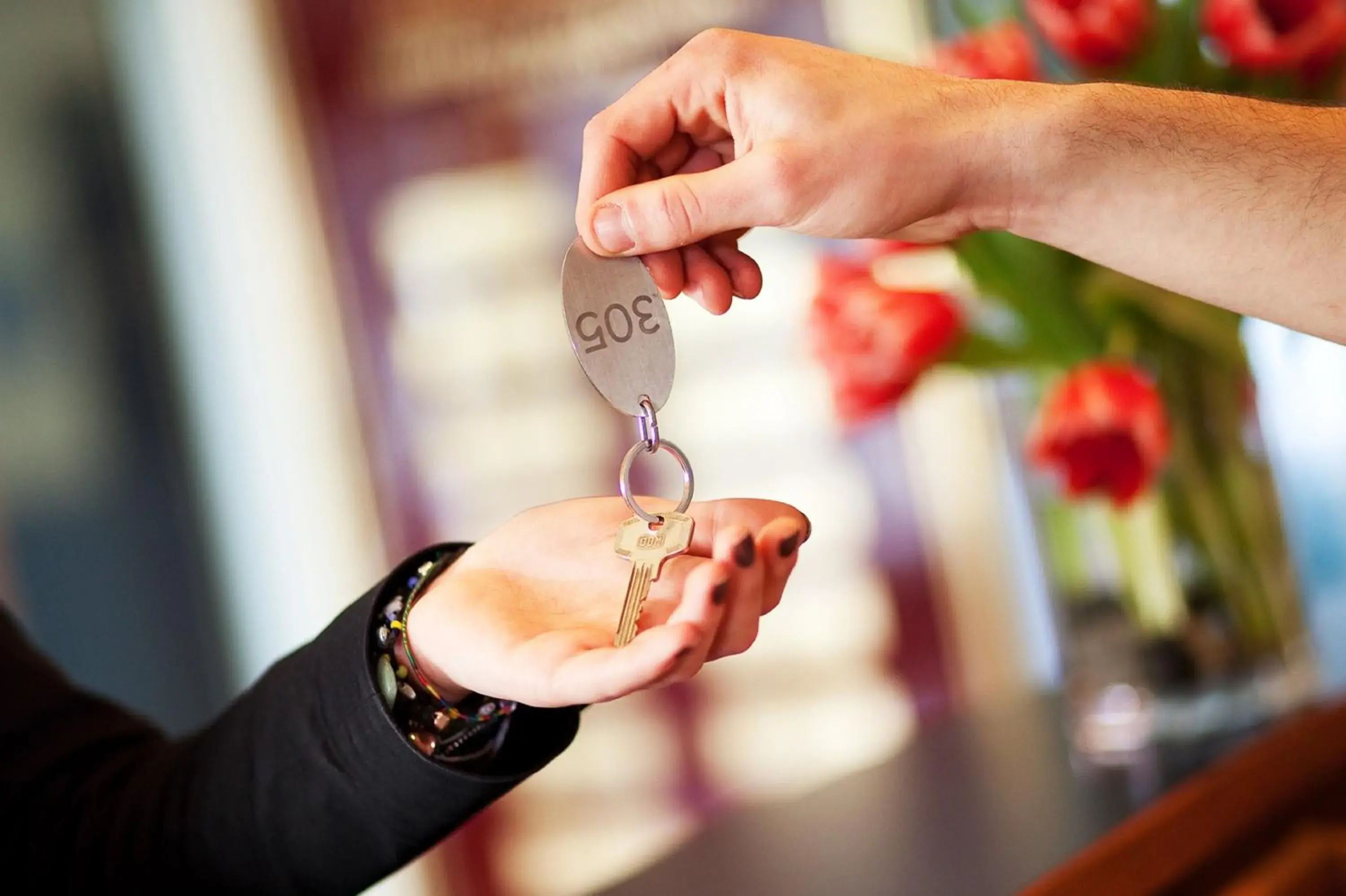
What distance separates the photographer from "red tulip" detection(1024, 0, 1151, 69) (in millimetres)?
1258

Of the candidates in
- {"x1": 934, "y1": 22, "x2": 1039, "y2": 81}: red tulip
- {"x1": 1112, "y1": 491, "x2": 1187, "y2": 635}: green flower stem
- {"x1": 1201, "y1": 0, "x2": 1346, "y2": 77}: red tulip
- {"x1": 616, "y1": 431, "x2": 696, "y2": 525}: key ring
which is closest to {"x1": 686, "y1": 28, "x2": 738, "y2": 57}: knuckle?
{"x1": 616, "y1": 431, "x2": 696, "y2": 525}: key ring

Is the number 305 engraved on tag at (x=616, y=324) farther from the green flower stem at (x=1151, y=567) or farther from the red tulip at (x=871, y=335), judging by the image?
the green flower stem at (x=1151, y=567)

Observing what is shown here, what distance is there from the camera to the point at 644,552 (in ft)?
2.53

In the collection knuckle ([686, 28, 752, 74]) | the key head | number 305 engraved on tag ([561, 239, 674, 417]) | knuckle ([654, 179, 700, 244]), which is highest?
knuckle ([686, 28, 752, 74])

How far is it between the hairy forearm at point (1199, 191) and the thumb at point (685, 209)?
17cm

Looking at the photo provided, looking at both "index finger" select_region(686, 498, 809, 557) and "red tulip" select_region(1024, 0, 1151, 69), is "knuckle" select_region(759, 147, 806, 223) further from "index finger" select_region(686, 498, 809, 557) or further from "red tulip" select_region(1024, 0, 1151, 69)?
"red tulip" select_region(1024, 0, 1151, 69)

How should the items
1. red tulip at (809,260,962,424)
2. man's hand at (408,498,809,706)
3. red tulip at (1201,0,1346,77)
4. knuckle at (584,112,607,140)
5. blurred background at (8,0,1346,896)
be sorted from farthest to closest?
1. blurred background at (8,0,1346,896)
2. red tulip at (809,260,962,424)
3. red tulip at (1201,0,1346,77)
4. knuckle at (584,112,607,140)
5. man's hand at (408,498,809,706)

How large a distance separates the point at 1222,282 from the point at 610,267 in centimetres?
39

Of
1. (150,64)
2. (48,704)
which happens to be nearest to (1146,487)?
(48,704)

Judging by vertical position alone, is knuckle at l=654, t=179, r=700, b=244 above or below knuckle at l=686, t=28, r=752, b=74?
below

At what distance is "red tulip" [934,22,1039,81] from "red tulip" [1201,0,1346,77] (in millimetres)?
173

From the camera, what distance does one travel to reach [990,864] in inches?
39.7

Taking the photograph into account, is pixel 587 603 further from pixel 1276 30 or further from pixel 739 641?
pixel 1276 30

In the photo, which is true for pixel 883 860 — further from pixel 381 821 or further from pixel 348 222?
pixel 348 222
